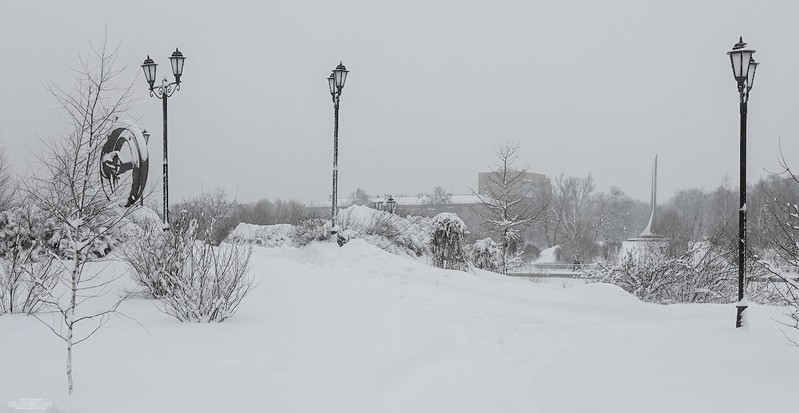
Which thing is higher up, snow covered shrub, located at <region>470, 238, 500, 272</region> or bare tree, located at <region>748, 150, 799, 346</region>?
bare tree, located at <region>748, 150, 799, 346</region>

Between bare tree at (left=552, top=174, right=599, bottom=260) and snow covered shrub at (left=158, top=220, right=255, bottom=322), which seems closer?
snow covered shrub at (left=158, top=220, right=255, bottom=322)

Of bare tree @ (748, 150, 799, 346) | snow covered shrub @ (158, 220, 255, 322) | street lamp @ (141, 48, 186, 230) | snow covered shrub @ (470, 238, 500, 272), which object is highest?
street lamp @ (141, 48, 186, 230)

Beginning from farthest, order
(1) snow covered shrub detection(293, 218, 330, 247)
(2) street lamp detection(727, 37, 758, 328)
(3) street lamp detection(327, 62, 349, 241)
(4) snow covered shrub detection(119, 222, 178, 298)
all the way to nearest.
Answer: (1) snow covered shrub detection(293, 218, 330, 247) < (3) street lamp detection(327, 62, 349, 241) < (4) snow covered shrub detection(119, 222, 178, 298) < (2) street lamp detection(727, 37, 758, 328)

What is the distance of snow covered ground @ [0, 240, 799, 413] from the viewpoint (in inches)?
216

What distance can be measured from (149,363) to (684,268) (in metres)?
12.9

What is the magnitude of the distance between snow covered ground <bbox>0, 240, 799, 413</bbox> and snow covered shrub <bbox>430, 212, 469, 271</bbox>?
7.04m

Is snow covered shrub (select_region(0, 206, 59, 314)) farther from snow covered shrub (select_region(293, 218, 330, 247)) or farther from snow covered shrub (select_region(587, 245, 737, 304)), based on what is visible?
snow covered shrub (select_region(587, 245, 737, 304))

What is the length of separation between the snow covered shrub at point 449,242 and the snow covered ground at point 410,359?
7039mm

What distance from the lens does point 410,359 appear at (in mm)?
7184

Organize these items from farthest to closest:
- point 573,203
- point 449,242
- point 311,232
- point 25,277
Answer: point 573,203 < point 311,232 < point 449,242 < point 25,277

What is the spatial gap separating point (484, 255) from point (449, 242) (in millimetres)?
4894

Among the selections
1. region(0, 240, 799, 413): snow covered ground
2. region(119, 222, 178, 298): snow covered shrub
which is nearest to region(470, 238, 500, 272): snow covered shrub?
region(0, 240, 799, 413): snow covered ground

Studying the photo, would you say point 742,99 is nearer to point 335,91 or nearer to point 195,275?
point 195,275

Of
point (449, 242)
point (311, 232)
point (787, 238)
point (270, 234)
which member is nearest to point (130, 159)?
point (787, 238)
